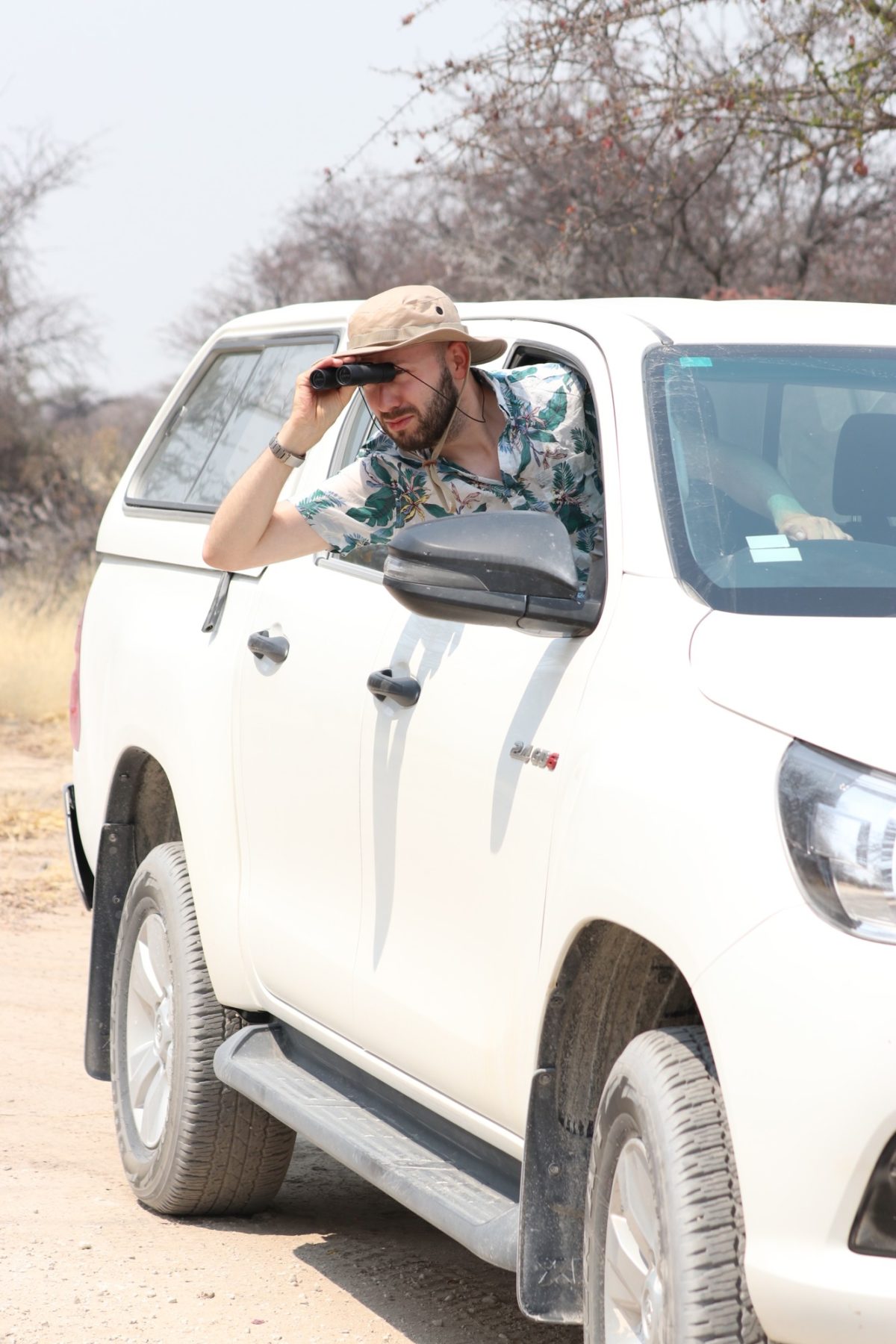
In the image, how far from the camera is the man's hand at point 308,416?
138 inches

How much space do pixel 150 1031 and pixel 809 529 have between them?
91.9 inches

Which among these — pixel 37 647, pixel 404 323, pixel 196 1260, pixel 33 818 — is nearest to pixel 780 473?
pixel 404 323

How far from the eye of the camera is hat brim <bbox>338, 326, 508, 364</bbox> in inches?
134

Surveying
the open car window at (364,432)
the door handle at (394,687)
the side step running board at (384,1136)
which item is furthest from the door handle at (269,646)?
the side step running board at (384,1136)

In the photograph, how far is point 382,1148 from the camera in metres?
3.38

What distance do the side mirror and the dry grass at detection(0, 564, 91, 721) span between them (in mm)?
10435

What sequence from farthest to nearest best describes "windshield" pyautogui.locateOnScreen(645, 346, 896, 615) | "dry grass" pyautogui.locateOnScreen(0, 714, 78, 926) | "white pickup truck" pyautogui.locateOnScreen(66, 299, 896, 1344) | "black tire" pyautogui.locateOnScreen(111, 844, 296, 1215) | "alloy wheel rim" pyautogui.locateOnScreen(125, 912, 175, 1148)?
1. "dry grass" pyautogui.locateOnScreen(0, 714, 78, 926)
2. "alloy wheel rim" pyautogui.locateOnScreen(125, 912, 175, 1148)
3. "black tire" pyautogui.locateOnScreen(111, 844, 296, 1215)
4. "windshield" pyautogui.locateOnScreen(645, 346, 896, 615)
5. "white pickup truck" pyautogui.locateOnScreen(66, 299, 896, 1344)

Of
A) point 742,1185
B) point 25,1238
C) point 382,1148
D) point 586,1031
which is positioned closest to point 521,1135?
point 586,1031

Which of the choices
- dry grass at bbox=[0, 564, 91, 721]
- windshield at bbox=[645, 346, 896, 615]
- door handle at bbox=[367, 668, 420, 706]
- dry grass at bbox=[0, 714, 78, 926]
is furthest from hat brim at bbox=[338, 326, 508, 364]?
dry grass at bbox=[0, 564, 91, 721]

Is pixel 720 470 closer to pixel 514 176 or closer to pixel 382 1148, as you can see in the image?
pixel 382 1148

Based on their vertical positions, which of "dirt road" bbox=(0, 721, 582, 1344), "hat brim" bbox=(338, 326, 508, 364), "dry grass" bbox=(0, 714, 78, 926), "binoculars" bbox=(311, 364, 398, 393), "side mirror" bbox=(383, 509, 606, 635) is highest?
"hat brim" bbox=(338, 326, 508, 364)

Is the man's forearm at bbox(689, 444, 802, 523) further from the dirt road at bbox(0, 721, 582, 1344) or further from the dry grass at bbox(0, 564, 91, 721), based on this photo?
the dry grass at bbox(0, 564, 91, 721)

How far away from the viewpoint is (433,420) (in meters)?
3.43

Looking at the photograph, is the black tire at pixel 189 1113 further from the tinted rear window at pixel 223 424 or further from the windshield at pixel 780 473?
the windshield at pixel 780 473
